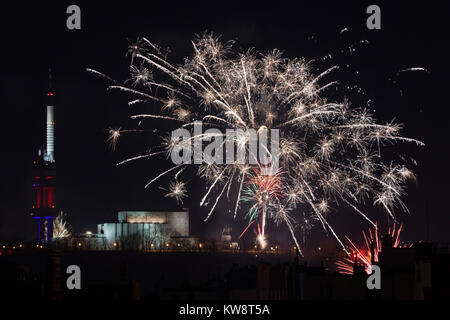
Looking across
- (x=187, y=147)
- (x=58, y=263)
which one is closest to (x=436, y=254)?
(x=58, y=263)

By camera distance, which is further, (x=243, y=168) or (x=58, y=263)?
(x=243, y=168)

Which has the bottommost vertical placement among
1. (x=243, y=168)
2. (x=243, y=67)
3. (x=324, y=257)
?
(x=324, y=257)

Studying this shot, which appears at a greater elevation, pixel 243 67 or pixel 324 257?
pixel 243 67
